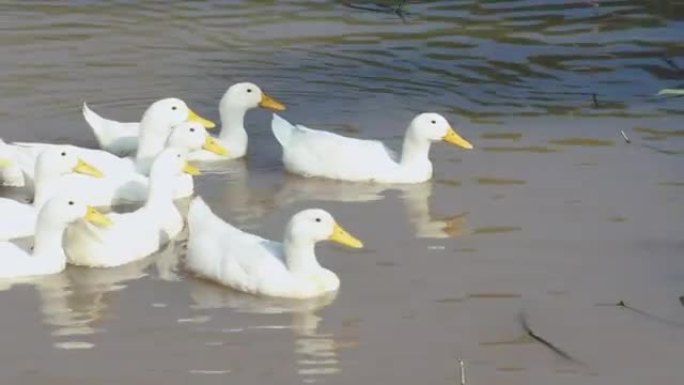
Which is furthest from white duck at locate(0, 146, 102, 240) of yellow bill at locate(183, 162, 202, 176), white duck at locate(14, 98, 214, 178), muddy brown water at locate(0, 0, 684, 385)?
muddy brown water at locate(0, 0, 684, 385)

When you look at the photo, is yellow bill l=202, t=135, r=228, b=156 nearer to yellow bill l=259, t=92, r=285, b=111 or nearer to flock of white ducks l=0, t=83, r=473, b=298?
flock of white ducks l=0, t=83, r=473, b=298

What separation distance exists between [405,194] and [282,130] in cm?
112

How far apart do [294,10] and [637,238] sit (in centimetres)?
736

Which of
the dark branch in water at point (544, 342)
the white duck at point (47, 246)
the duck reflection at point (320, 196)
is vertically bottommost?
the dark branch in water at point (544, 342)

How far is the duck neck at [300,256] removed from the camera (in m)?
9.84

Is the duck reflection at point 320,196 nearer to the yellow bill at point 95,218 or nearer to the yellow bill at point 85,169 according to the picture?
the yellow bill at point 85,169

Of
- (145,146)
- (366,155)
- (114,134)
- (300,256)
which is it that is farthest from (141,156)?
(300,256)

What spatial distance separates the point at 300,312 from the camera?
9.64m

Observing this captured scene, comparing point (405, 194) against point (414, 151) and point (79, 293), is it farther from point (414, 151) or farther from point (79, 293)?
point (79, 293)

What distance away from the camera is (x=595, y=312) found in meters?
9.55

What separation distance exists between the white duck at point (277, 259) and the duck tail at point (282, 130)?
2452 millimetres

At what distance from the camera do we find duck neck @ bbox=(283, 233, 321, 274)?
9844 millimetres

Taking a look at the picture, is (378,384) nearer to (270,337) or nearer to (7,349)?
(270,337)

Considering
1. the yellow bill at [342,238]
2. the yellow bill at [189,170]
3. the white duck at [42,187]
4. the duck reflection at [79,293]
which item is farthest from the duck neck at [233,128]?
the yellow bill at [342,238]
